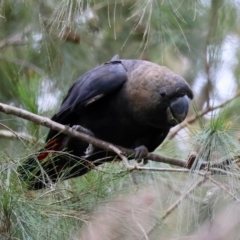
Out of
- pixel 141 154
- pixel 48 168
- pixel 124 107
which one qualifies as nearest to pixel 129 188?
pixel 48 168

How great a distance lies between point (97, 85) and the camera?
223cm

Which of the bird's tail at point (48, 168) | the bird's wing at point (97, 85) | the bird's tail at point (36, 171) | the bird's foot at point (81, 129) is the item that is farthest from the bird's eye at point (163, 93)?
the bird's tail at point (36, 171)

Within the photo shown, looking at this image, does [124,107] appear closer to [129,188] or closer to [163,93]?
[163,93]

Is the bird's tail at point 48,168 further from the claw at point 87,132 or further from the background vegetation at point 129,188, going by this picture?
the claw at point 87,132

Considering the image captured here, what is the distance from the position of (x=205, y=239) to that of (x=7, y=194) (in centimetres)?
59

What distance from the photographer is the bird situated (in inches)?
84.6

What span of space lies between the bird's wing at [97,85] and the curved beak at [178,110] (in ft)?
0.81

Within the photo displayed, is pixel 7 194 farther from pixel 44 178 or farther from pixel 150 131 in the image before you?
pixel 150 131

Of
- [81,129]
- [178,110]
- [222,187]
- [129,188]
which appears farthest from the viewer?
[81,129]

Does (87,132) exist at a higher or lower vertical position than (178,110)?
lower

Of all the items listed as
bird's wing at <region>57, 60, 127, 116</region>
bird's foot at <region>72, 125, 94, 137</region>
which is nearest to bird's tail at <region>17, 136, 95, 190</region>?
bird's foot at <region>72, 125, 94, 137</region>

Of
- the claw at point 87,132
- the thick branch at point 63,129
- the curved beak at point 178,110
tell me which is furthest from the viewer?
the claw at point 87,132

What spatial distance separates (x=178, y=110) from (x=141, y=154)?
215mm

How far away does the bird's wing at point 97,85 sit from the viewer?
223 cm
